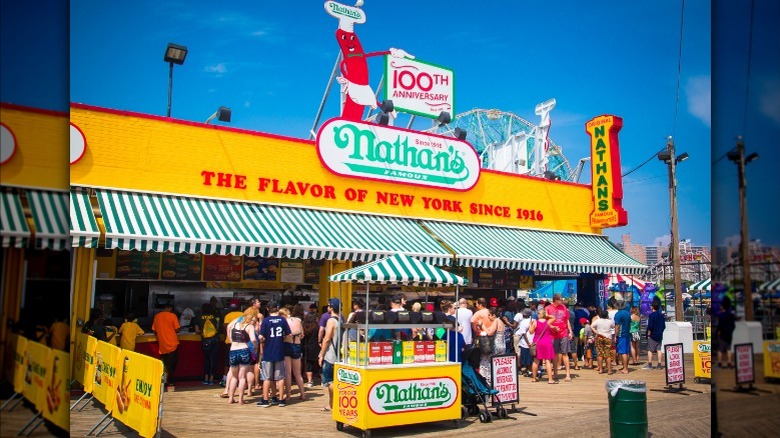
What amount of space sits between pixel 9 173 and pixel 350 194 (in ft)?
47.8

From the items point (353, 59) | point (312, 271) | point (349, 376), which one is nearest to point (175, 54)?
point (353, 59)

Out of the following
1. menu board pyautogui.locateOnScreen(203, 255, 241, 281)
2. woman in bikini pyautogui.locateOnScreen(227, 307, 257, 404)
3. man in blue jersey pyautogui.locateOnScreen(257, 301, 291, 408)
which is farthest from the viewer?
menu board pyautogui.locateOnScreen(203, 255, 241, 281)

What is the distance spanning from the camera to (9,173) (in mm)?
890

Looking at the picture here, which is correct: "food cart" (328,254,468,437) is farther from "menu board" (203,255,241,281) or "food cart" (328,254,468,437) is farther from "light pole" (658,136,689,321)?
"light pole" (658,136,689,321)

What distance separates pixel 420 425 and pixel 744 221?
8.20m

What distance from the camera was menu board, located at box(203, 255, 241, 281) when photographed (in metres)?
14.4

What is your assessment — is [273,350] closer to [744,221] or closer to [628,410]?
[628,410]

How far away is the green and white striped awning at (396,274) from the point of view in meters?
8.84

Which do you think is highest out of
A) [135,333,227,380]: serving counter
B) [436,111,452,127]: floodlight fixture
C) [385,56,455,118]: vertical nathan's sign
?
[385,56,455,118]: vertical nathan's sign

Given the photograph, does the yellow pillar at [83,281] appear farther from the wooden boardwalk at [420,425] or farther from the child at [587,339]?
the child at [587,339]

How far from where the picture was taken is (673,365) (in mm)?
11945

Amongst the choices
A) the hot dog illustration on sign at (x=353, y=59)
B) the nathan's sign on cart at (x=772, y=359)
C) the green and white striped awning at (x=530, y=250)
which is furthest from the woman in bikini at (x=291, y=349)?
the nathan's sign on cart at (x=772, y=359)

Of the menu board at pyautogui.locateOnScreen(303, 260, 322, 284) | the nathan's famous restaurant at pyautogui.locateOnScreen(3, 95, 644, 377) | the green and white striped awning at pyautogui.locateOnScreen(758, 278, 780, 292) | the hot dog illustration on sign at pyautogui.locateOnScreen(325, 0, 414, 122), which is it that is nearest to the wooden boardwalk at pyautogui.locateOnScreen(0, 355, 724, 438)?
the nathan's famous restaurant at pyautogui.locateOnScreen(3, 95, 644, 377)

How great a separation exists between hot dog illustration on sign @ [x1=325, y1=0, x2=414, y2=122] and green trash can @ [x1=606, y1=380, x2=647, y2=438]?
10962mm
